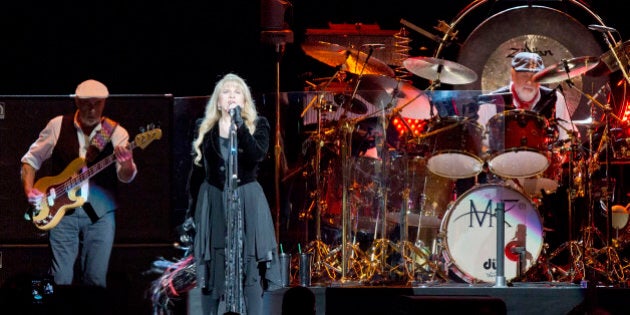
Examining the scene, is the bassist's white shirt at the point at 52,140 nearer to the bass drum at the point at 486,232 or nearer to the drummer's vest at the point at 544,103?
the bass drum at the point at 486,232

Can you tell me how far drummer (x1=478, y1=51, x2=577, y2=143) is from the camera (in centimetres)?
998

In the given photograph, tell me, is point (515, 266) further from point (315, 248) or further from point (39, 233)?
point (39, 233)

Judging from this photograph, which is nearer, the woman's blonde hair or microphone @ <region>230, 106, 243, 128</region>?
microphone @ <region>230, 106, 243, 128</region>

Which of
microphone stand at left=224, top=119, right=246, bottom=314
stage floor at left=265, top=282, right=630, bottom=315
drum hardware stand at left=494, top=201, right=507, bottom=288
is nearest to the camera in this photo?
microphone stand at left=224, top=119, right=246, bottom=314

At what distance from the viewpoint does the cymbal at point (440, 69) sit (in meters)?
10.1

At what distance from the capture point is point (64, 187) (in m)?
9.77

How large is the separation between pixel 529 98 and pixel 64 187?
4.25 meters

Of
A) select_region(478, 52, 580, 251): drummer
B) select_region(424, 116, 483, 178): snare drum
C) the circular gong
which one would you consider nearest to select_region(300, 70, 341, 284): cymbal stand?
select_region(424, 116, 483, 178): snare drum

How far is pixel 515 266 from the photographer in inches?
388

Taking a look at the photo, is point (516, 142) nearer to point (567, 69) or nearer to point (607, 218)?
point (567, 69)

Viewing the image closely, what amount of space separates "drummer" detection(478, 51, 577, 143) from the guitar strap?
10.5ft

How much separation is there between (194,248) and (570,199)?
10.8 feet

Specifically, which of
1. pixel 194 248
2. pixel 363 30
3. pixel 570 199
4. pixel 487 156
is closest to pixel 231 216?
pixel 194 248

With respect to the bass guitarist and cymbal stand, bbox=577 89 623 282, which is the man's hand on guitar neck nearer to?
the bass guitarist
